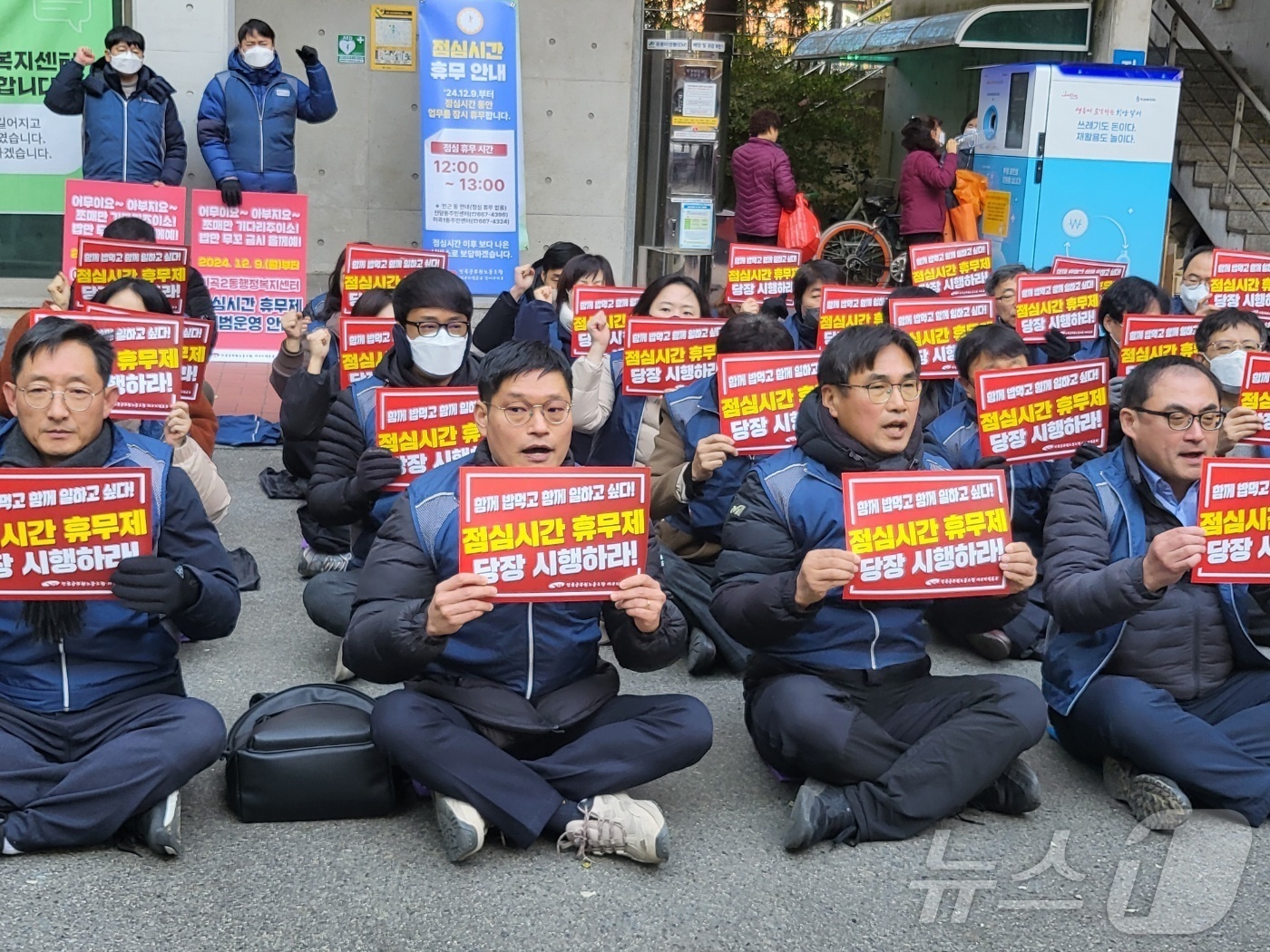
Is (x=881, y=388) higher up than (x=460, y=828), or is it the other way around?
(x=881, y=388)

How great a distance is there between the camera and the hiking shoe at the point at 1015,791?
14.4 feet

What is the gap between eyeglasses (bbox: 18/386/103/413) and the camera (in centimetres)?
399

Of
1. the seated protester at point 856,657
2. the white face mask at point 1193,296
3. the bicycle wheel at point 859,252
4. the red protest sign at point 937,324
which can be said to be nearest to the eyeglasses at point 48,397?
the seated protester at point 856,657

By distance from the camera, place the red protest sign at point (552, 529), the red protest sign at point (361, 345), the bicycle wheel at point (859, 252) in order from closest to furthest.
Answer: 1. the red protest sign at point (552, 529)
2. the red protest sign at point (361, 345)
3. the bicycle wheel at point (859, 252)

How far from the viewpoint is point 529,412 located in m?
4.04

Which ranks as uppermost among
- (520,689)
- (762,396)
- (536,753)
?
(762,396)

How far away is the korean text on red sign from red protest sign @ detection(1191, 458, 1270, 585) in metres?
3.39

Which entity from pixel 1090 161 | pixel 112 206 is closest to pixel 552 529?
pixel 112 206

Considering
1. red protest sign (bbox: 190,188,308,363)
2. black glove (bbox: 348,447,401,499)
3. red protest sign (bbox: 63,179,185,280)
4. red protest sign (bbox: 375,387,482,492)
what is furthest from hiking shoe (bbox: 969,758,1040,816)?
red protest sign (bbox: 190,188,308,363)

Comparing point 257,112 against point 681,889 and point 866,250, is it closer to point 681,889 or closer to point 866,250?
point 866,250

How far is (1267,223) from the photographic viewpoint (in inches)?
645

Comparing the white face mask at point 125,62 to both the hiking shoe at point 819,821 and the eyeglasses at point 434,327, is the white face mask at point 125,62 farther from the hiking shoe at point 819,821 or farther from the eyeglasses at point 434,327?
the hiking shoe at point 819,821

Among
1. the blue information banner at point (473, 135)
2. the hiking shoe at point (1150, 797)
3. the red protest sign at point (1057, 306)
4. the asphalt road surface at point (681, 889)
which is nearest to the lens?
the asphalt road surface at point (681, 889)

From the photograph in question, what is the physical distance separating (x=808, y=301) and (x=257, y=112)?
489 centimetres
